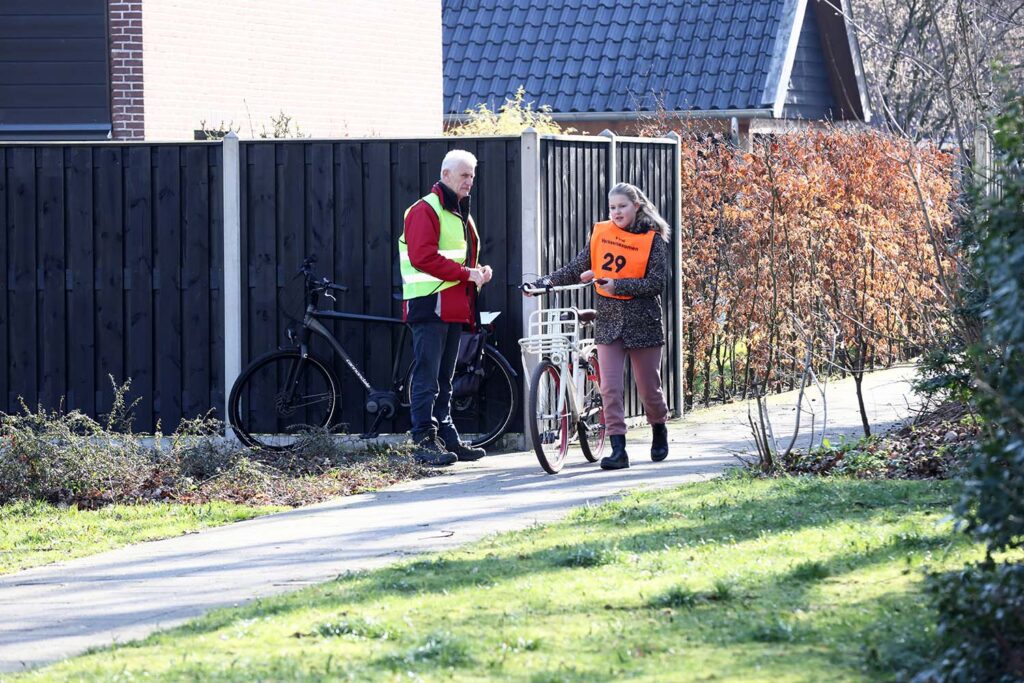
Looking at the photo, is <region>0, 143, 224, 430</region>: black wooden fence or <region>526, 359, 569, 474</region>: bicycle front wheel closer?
<region>526, 359, 569, 474</region>: bicycle front wheel

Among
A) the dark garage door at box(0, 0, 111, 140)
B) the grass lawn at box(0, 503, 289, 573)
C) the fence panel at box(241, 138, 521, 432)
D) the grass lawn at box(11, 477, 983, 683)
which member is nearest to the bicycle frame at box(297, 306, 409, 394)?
the fence panel at box(241, 138, 521, 432)

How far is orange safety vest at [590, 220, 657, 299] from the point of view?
11.3 metres

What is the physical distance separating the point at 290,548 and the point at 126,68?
30.2ft

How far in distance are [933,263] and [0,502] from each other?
8.80 m

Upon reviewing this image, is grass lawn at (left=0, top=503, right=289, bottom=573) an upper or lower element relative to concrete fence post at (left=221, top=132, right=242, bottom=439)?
lower

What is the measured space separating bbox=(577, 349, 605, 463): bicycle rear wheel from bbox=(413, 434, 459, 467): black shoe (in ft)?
3.10

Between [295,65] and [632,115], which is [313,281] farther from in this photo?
[632,115]

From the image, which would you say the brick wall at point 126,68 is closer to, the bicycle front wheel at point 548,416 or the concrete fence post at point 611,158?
the concrete fence post at point 611,158

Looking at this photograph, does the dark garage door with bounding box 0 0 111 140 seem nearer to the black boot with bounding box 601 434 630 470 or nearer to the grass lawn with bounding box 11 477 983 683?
the black boot with bounding box 601 434 630 470

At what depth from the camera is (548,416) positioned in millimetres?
11219

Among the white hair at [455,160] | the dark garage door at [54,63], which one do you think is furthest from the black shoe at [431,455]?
the dark garage door at [54,63]

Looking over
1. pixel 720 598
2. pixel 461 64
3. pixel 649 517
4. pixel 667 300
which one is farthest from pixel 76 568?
pixel 461 64

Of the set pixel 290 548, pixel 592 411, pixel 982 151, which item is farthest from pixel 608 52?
pixel 290 548

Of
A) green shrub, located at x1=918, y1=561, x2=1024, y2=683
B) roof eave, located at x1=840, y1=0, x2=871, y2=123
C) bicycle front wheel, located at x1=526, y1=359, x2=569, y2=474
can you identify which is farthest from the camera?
roof eave, located at x1=840, y1=0, x2=871, y2=123
